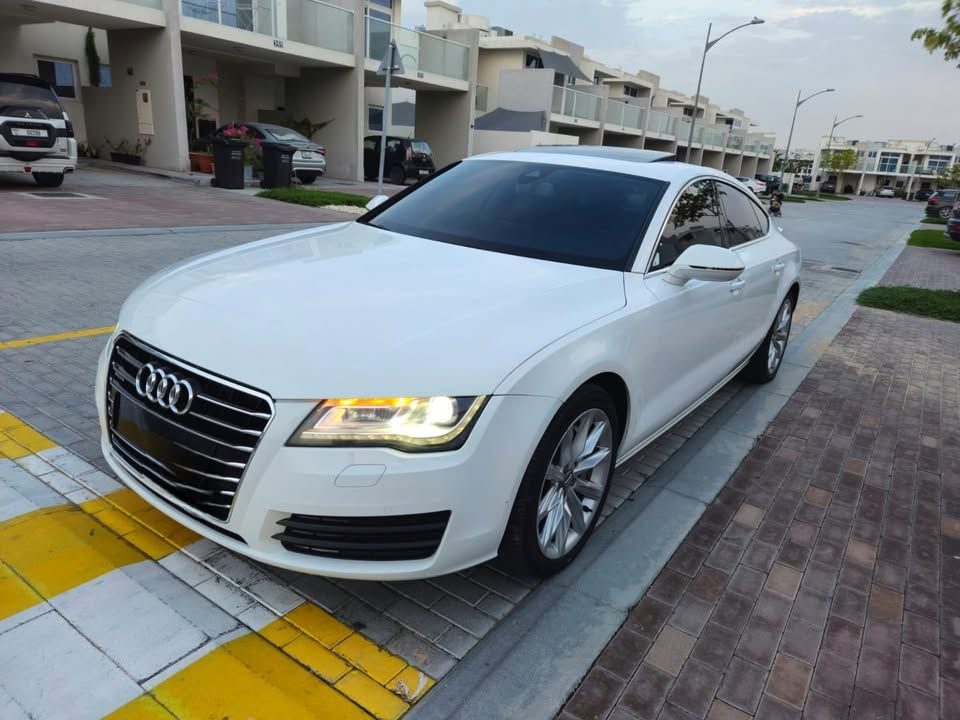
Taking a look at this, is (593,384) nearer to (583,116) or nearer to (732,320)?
(732,320)

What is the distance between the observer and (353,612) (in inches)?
97.9

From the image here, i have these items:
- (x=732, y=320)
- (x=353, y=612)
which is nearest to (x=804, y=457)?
(x=732, y=320)

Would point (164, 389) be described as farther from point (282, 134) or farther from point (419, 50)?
point (419, 50)

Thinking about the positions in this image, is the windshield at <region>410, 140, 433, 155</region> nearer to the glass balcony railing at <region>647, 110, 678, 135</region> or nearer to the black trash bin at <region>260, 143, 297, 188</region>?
the black trash bin at <region>260, 143, 297, 188</region>

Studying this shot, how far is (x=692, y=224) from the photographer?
374cm

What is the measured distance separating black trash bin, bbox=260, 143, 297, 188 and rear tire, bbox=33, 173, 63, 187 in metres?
4.88

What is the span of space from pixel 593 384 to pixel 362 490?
1.03 meters

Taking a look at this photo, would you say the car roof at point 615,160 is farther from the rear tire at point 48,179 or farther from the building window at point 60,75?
the building window at point 60,75

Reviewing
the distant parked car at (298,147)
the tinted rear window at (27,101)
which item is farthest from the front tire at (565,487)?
the distant parked car at (298,147)

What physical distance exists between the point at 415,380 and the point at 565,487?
2.96 ft

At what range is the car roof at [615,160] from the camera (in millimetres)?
3722

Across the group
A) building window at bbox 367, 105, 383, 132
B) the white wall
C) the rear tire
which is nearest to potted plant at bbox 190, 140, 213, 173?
the white wall

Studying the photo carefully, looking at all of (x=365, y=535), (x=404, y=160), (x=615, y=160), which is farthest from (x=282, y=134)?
(x=365, y=535)

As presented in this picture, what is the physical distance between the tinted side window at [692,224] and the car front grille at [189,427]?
1971 mm
